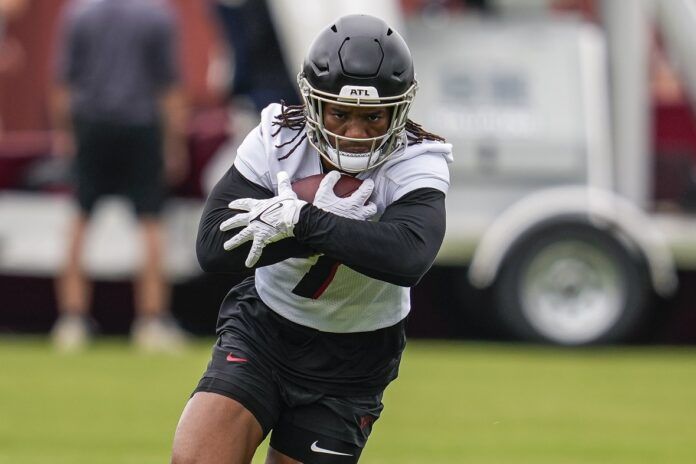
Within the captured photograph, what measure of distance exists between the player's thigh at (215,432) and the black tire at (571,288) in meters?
5.76

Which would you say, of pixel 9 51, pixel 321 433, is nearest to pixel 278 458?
pixel 321 433

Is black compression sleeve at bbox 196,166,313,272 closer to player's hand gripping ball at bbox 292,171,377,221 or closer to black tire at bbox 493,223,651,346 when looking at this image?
player's hand gripping ball at bbox 292,171,377,221

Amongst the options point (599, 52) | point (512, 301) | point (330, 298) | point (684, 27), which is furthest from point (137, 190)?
point (330, 298)

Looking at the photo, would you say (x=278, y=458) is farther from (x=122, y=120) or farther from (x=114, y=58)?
(x=114, y=58)

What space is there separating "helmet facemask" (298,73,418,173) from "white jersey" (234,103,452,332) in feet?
0.37

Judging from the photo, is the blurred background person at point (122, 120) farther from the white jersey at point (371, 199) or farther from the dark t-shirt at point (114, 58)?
the white jersey at point (371, 199)

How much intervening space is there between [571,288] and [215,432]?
614 cm

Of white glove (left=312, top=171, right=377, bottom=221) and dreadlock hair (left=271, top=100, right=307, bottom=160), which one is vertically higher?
dreadlock hair (left=271, top=100, right=307, bottom=160)

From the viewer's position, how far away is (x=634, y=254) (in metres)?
10.2

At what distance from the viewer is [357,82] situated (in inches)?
171

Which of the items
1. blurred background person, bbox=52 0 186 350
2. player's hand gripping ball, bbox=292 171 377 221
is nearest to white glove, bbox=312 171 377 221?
player's hand gripping ball, bbox=292 171 377 221

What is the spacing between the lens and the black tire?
10.1 metres

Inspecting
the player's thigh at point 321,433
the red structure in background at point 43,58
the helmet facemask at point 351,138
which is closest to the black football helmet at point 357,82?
the helmet facemask at point 351,138

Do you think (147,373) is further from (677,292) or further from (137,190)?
(677,292)
